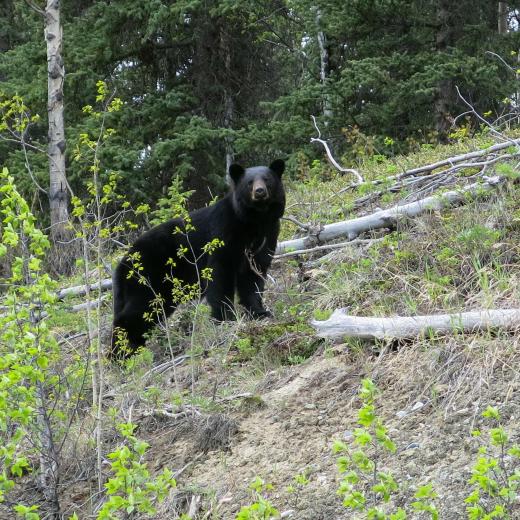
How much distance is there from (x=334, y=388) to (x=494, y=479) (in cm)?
176

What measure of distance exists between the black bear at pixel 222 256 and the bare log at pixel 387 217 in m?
0.37

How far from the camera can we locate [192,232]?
8367 mm

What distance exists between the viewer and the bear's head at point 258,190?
7.96 metres

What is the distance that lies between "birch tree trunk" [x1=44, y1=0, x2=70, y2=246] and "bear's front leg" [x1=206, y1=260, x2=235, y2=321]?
7443 millimetres

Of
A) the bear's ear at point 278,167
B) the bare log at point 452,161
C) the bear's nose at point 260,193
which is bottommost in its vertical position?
the bare log at point 452,161

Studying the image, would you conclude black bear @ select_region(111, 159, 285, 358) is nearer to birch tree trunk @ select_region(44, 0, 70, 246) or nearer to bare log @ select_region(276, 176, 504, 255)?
bare log @ select_region(276, 176, 504, 255)

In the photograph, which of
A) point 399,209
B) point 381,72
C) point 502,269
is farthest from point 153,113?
point 502,269

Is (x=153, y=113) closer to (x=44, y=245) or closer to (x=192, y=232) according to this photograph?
(x=192, y=232)

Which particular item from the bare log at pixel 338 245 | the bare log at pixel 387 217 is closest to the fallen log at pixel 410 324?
the bare log at pixel 338 245

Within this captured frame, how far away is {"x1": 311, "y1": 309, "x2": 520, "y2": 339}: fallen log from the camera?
5086 millimetres

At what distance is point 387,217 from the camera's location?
25.2 feet

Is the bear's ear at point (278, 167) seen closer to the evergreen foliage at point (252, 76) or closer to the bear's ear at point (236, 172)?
the bear's ear at point (236, 172)

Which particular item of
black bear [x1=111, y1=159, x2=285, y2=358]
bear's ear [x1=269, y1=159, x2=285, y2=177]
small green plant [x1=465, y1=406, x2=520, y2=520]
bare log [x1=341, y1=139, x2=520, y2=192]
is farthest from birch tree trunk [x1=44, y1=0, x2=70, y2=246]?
small green plant [x1=465, y1=406, x2=520, y2=520]

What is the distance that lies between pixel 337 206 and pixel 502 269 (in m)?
3.29
